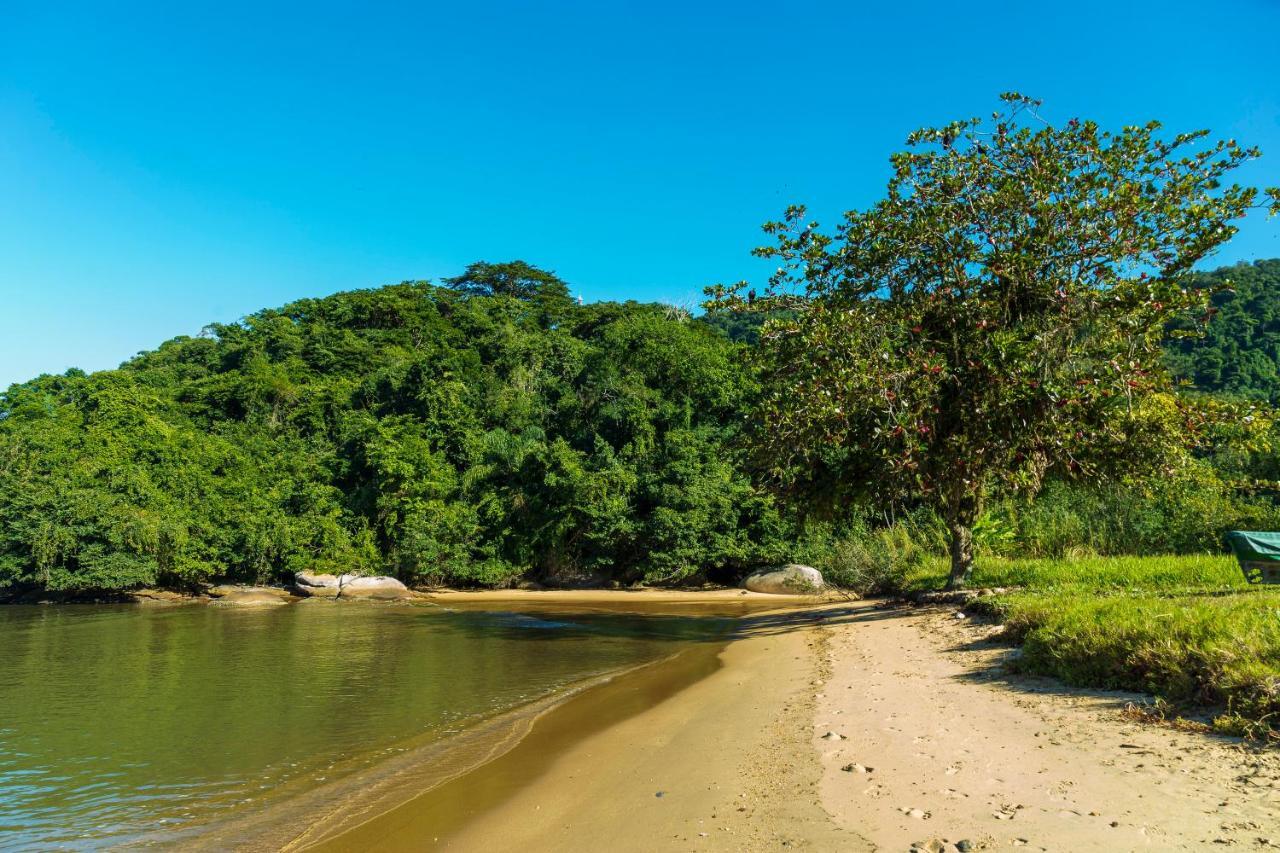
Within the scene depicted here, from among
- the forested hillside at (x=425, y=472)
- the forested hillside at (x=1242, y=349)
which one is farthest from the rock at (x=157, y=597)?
the forested hillside at (x=1242, y=349)

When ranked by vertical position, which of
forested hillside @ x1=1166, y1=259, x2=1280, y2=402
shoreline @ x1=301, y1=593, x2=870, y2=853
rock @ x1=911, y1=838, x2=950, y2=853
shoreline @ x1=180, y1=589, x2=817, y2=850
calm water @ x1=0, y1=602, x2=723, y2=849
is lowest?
calm water @ x1=0, y1=602, x2=723, y2=849

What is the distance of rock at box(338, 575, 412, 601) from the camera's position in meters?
29.8

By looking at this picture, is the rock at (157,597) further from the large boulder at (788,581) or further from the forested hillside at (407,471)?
the large boulder at (788,581)

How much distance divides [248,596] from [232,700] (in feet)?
74.2

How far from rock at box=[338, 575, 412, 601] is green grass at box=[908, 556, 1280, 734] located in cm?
2493

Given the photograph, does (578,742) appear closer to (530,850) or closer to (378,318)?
(530,850)

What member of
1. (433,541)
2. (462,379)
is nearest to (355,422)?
(462,379)

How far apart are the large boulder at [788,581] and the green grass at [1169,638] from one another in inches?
615

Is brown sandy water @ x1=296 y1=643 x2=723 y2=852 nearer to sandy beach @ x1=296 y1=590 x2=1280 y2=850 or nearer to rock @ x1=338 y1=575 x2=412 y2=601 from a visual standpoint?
sandy beach @ x1=296 y1=590 x2=1280 y2=850

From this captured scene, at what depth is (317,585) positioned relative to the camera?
1220 inches

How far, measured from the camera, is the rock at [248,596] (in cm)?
2855

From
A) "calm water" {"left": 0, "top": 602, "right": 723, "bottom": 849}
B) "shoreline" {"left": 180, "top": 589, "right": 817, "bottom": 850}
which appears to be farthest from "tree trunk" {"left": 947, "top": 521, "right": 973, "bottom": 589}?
"calm water" {"left": 0, "top": 602, "right": 723, "bottom": 849}

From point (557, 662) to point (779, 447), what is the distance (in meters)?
5.23

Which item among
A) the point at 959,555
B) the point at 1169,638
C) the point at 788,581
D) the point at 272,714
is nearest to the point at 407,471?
the point at 788,581
